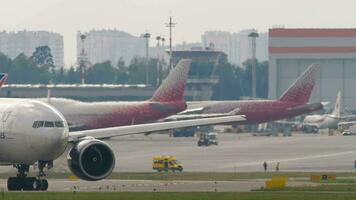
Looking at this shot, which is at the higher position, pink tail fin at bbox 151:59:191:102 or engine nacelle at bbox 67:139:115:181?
pink tail fin at bbox 151:59:191:102

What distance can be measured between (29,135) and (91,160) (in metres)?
2.71

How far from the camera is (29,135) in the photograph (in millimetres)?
55156

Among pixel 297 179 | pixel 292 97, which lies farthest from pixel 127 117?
pixel 297 179

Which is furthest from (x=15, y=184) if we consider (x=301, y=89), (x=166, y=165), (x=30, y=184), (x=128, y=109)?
(x=301, y=89)

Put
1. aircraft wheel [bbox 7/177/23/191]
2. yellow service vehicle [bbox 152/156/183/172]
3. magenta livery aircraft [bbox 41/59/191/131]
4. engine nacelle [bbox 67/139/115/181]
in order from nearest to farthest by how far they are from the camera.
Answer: engine nacelle [bbox 67/139/115/181] < aircraft wheel [bbox 7/177/23/191] < yellow service vehicle [bbox 152/156/183/172] < magenta livery aircraft [bbox 41/59/191/131]

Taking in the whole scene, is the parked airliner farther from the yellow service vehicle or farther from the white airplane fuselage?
the white airplane fuselage

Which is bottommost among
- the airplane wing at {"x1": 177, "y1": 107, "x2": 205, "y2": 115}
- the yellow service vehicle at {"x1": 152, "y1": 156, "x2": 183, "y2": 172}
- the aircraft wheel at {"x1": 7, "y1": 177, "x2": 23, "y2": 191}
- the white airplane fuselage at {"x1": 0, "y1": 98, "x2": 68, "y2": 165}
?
the yellow service vehicle at {"x1": 152, "y1": 156, "x2": 183, "y2": 172}

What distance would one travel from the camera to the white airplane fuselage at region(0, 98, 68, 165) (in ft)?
181

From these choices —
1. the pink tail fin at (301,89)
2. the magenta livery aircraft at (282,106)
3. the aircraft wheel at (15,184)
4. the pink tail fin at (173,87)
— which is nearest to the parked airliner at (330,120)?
the magenta livery aircraft at (282,106)

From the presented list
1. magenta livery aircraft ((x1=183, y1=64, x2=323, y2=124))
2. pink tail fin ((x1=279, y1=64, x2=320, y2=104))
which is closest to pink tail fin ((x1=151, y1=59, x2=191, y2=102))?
magenta livery aircraft ((x1=183, y1=64, x2=323, y2=124))

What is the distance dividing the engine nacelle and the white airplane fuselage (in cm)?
58

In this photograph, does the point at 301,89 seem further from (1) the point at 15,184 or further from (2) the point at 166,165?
(1) the point at 15,184

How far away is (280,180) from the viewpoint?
71.4 m

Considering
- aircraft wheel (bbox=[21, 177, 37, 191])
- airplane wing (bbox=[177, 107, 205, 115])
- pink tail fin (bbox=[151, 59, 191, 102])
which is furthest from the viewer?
airplane wing (bbox=[177, 107, 205, 115])
